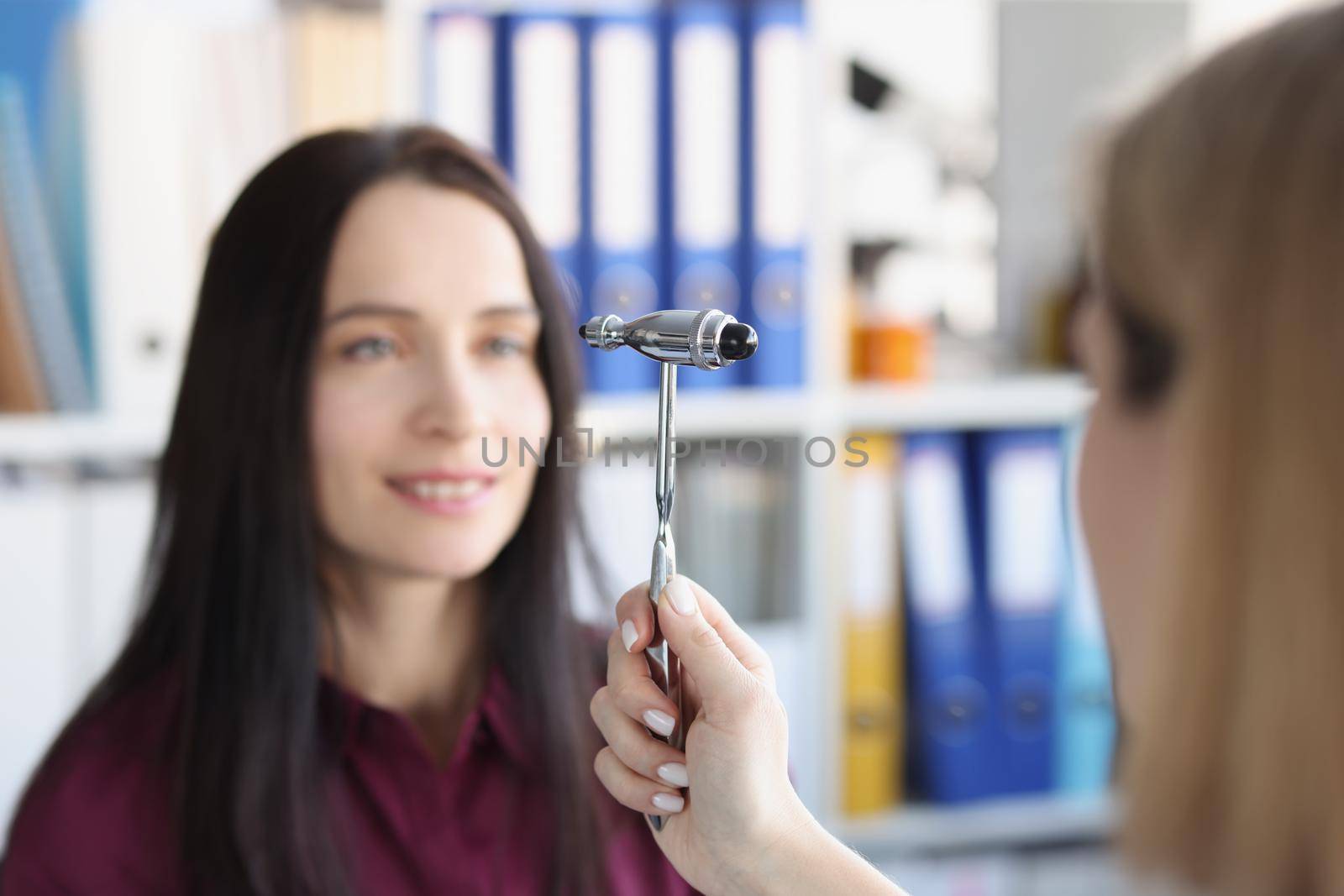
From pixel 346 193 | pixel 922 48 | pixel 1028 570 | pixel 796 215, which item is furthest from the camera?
pixel 922 48

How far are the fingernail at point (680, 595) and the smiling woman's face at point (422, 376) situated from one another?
311 millimetres

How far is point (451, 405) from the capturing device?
2.81ft

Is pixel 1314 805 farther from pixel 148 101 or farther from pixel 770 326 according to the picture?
pixel 148 101

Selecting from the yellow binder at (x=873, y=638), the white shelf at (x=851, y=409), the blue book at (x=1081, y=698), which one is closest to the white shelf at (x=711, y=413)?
the white shelf at (x=851, y=409)

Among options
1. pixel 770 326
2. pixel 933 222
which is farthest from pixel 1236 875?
pixel 933 222

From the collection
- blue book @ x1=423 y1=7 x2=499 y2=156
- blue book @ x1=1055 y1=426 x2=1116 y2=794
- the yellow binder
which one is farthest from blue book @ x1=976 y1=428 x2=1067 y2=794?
blue book @ x1=423 y1=7 x2=499 y2=156

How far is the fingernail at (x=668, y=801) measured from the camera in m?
0.66

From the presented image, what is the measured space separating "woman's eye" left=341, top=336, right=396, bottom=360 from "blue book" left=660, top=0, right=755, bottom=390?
62 centimetres

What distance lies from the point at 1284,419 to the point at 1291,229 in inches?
2.7

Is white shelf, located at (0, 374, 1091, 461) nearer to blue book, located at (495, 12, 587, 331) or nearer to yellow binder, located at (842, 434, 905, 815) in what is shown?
yellow binder, located at (842, 434, 905, 815)

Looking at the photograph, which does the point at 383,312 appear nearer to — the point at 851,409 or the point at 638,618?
the point at 638,618

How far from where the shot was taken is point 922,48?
1.98 m

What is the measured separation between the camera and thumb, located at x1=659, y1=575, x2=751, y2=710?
59cm

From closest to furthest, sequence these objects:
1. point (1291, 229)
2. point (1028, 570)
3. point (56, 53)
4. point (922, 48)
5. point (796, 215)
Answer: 1. point (1291, 229)
2. point (56, 53)
3. point (796, 215)
4. point (1028, 570)
5. point (922, 48)
